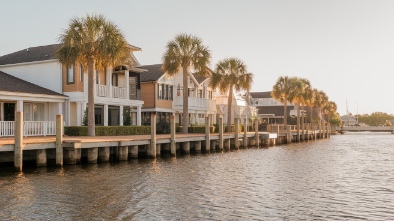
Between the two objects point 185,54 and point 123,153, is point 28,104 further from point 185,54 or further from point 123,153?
point 185,54

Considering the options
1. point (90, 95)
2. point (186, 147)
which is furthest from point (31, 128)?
point (186, 147)

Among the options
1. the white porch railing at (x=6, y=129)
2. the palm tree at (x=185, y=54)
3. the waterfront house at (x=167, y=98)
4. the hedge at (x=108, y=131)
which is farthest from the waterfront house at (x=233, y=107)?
the white porch railing at (x=6, y=129)

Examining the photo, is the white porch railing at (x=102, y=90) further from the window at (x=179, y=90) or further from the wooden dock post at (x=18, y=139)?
the wooden dock post at (x=18, y=139)

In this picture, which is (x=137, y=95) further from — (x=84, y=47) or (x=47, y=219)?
(x=47, y=219)

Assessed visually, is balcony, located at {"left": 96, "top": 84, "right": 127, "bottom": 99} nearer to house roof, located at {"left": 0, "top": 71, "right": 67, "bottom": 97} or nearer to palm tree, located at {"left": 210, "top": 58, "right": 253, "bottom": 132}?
house roof, located at {"left": 0, "top": 71, "right": 67, "bottom": 97}

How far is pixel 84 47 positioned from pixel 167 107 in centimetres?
2022

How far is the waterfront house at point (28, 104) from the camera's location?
3144cm

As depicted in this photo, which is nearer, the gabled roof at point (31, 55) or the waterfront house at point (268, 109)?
the gabled roof at point (31, 55)

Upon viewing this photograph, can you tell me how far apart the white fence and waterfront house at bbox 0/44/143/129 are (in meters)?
3.82

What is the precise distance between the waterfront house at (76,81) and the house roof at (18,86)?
986mm

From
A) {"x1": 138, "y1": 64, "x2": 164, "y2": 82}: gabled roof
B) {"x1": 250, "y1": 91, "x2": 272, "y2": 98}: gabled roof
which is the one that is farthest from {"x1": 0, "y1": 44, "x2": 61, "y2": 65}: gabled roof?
{"x1": 250, "y1": 91, "x2": 272, "y2": 98}: gabled roof

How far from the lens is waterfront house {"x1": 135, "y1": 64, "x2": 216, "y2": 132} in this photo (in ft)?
164

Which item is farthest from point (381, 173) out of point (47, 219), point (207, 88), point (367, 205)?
point (207, 88)

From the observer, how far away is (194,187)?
2042cm
